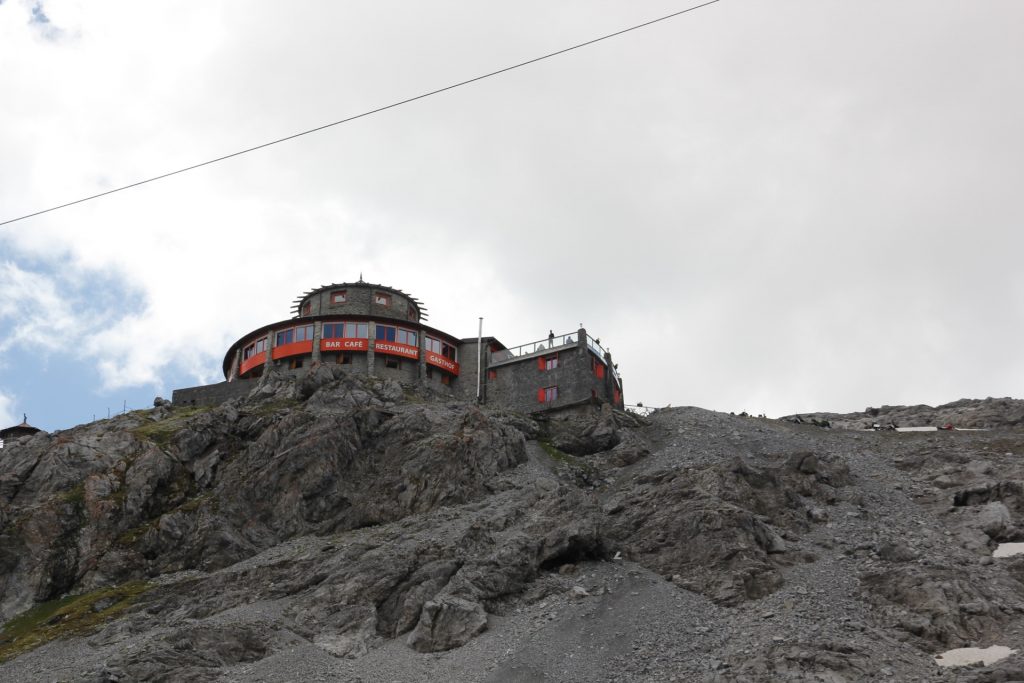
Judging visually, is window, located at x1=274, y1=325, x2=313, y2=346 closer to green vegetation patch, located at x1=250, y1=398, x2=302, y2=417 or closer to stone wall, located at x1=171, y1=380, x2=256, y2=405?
stone wall, located at x1=171, y1=380, x2=256, y2=405

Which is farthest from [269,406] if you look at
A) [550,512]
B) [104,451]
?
[550,512]

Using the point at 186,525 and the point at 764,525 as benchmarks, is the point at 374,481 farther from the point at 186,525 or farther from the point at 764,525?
the point at 764,525

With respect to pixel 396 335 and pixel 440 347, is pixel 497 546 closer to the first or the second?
pixel 396 335

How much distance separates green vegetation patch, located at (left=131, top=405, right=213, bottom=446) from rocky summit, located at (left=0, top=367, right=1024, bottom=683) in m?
0.55

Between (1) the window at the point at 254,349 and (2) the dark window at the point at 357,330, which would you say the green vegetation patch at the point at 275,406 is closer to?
(2) the dark window at the point at 357,330

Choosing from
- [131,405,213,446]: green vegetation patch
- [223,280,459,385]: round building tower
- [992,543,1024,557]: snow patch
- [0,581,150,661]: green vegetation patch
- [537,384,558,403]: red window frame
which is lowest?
[0,581,150,661]: green vegetation patch

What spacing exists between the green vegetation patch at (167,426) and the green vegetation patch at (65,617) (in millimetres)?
15030

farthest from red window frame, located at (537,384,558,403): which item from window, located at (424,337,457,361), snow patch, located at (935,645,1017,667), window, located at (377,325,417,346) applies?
snow patch, located at (935,645,1017,667)

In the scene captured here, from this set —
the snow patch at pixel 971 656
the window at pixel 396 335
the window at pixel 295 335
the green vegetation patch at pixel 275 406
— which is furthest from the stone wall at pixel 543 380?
the snow patch at pixel 971 656

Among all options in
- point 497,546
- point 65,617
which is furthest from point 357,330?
point 497,546

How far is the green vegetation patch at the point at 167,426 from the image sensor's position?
71438mm

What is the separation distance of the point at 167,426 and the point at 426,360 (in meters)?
23.4

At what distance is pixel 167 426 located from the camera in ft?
247

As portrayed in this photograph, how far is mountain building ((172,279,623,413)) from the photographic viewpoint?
80.8 m
